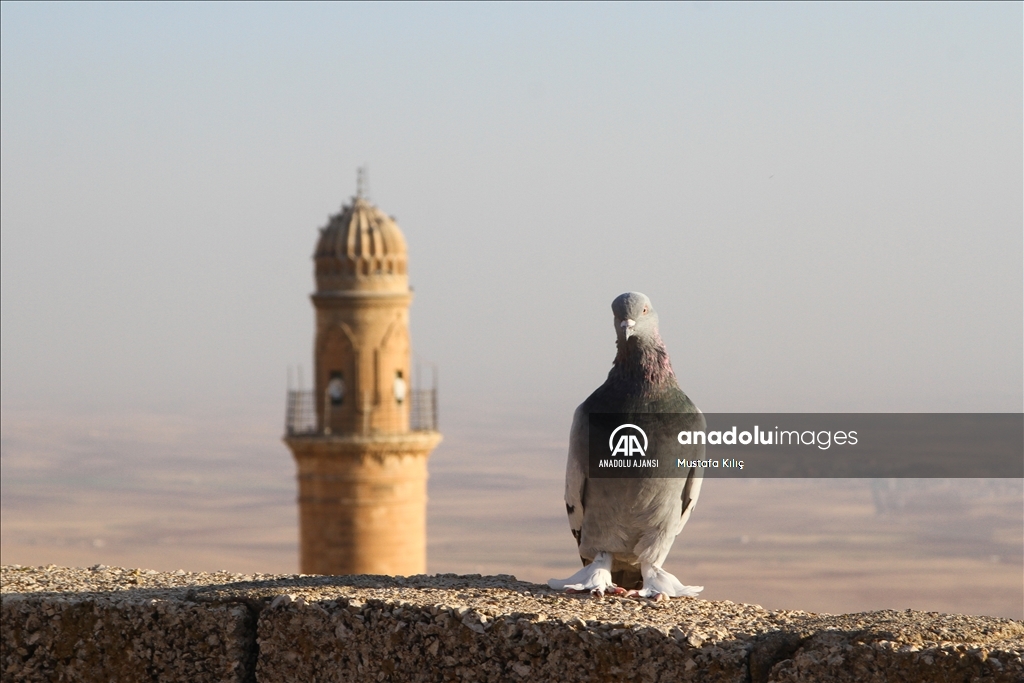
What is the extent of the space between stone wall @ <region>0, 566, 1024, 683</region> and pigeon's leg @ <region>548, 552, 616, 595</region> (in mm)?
83

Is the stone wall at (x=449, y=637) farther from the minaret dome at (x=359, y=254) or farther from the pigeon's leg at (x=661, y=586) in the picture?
the minaret dome at (x=359, y=254)

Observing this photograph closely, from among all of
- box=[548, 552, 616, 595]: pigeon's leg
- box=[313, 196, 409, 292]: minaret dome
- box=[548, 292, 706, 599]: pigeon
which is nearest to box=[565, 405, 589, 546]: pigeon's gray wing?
box=[548, 292, 706, 599]: pigeon

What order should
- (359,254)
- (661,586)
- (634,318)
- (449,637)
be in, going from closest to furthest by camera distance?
1. (449,637)
2. (661,586)
3. (634,318)
4. (359,254)

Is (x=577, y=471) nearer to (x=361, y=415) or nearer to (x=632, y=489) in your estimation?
(x=632, y=489)

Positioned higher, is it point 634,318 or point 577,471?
point 634,318

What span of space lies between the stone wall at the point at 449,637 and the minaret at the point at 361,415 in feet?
80.0

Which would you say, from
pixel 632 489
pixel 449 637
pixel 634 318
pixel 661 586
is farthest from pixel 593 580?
pixel 634 318

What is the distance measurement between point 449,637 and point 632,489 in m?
0.99

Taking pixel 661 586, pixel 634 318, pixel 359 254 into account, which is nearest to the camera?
pixel 661 586

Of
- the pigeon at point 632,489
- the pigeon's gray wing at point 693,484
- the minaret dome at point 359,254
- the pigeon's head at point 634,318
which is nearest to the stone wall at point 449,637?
the pigeon at point 632,489

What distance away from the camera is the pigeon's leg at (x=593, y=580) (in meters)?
4.87

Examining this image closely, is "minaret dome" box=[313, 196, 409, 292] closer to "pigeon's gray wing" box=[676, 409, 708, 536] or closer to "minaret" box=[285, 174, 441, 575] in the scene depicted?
"minaret" box=[285, 174, 441, 575]

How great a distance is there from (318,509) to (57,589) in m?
25.3

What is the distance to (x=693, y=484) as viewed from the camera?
5082 mm
